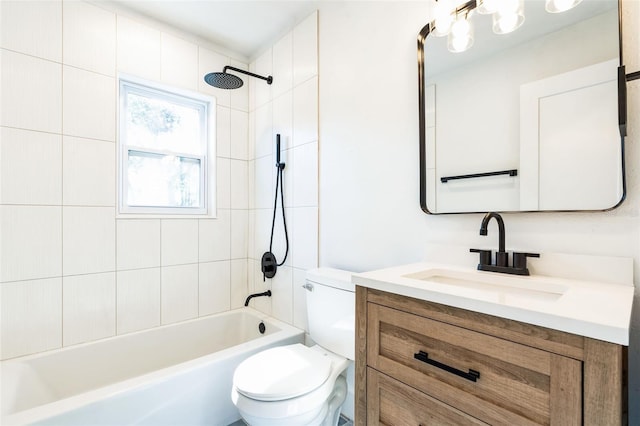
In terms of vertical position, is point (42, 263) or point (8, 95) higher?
point (8, 95)

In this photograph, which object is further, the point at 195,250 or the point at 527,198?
the point at 195,250

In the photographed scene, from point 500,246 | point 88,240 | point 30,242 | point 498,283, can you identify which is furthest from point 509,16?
point 30,242

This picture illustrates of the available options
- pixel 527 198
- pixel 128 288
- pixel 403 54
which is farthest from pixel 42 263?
pixel 527 198

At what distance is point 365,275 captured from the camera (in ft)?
3.38

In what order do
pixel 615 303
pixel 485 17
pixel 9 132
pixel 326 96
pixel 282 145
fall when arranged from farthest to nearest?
1. pixel 282 145
2. pixel 326 96
3. pixel 9 132
4. pixel 485 17
5. pixel 615 303

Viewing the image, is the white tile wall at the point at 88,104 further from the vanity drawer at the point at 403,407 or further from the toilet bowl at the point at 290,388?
the vanity drawer at the point at 403,407

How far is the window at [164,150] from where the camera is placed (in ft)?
6.75

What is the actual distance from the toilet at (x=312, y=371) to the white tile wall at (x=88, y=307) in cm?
112

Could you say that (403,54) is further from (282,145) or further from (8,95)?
(8,95)

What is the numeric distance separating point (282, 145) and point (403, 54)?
3.41ft

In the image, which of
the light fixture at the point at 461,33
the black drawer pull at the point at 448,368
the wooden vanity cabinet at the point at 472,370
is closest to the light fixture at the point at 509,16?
the light fixture at the point at 461,33

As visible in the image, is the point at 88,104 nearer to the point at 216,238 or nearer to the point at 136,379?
the point at 216,238

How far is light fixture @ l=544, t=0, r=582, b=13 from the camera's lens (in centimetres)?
99

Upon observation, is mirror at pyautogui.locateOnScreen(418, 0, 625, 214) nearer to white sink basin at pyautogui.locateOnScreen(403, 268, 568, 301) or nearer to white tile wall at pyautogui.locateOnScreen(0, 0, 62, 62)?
white sink basin at pyautogui.locateOnScreen(403, 268, 568, 301)
